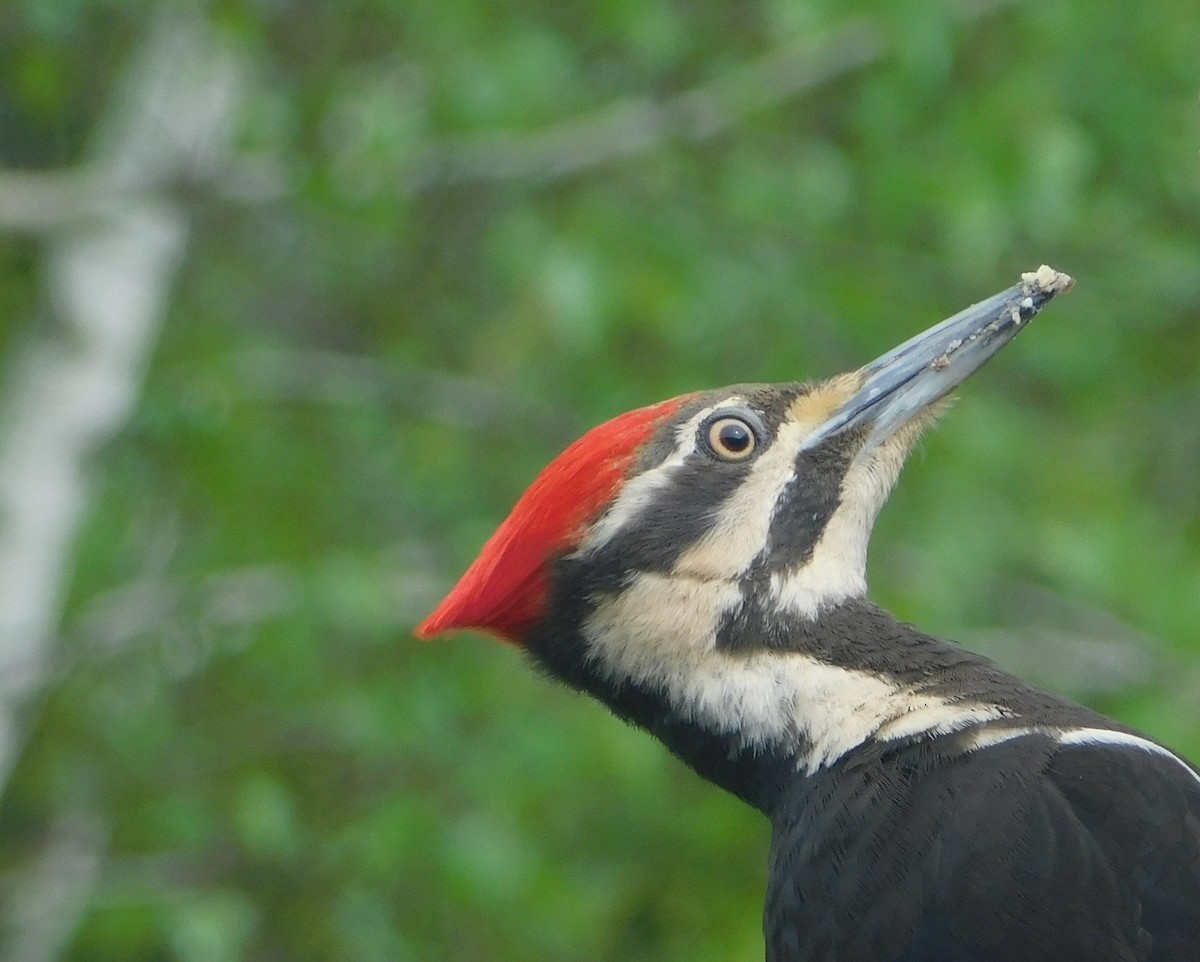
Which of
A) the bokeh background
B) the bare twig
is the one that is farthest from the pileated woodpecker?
the bare twig

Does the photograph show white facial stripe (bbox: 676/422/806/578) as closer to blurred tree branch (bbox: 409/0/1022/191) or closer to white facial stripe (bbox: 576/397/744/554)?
white facial stripe (bbox: 576/397/744/554)

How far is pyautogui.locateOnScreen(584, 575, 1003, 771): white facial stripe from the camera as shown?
7.49 feet

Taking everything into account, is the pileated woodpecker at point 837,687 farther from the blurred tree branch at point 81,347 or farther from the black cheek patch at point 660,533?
the blurred tree branch at point 81,347

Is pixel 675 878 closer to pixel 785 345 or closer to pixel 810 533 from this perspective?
pixel 785 345

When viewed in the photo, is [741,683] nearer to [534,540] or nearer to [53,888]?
[534,540]

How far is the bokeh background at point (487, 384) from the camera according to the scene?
15.1ft

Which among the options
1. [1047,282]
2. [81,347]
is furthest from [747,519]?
[81,347]

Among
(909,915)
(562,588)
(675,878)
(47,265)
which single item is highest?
(47,265)

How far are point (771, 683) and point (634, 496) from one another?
328 millimetres

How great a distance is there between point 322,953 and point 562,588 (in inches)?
119

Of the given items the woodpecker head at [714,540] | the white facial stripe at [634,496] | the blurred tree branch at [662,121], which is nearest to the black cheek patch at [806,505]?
the woodpecker head at [714,540]

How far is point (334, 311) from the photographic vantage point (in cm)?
660

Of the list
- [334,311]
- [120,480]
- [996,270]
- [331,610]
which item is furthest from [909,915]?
[334,311]

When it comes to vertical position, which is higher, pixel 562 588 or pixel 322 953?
pixel 562 588
